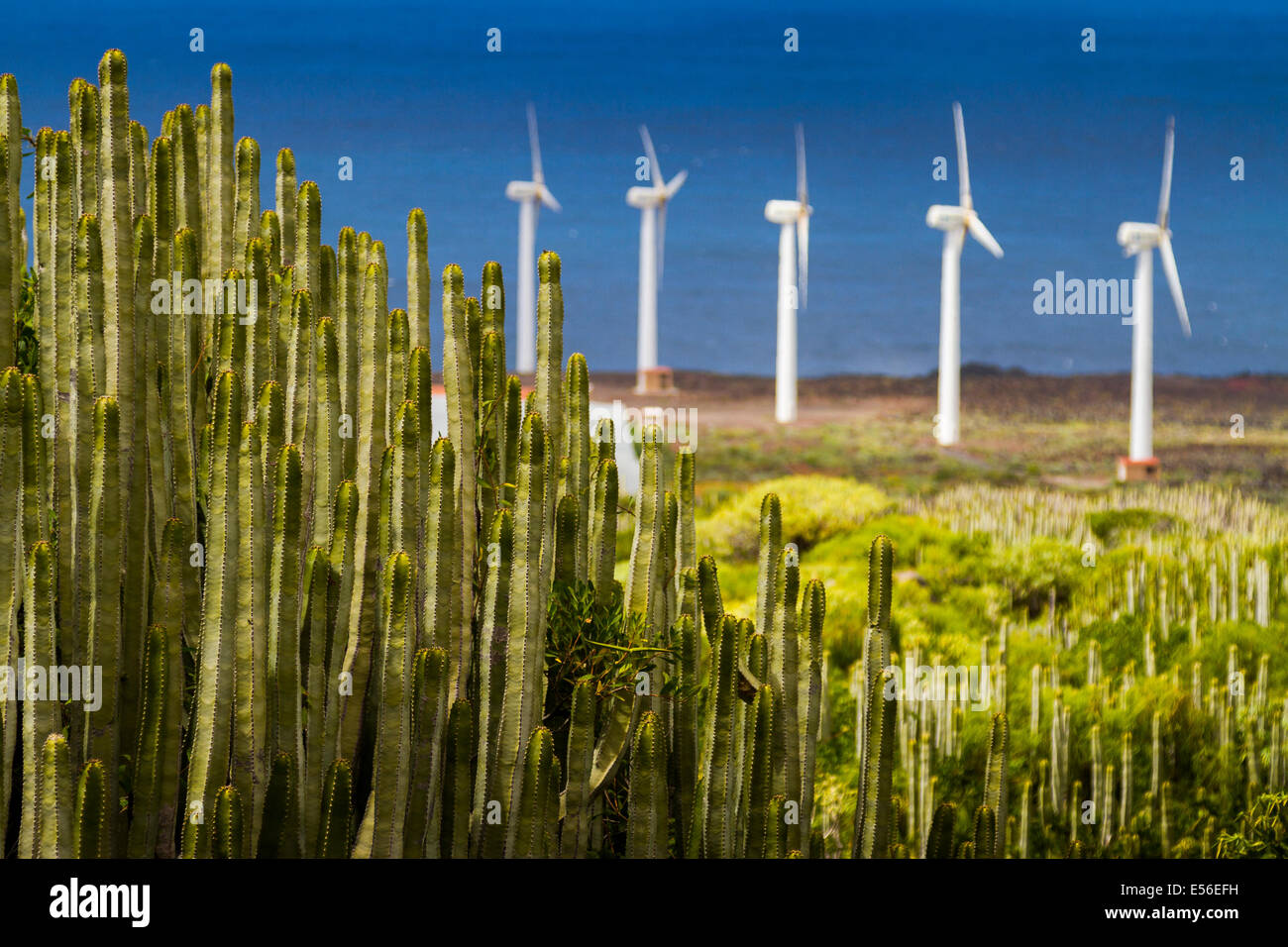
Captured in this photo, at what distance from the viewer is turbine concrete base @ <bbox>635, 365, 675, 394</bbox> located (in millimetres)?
15996

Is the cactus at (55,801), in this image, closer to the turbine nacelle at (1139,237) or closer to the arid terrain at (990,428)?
the arid terrain at (990,428)

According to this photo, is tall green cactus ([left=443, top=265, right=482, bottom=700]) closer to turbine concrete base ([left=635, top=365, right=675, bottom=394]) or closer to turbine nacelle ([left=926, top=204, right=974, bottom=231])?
turbine nacelle ([left=926, top=204, right=974, bottom=231])

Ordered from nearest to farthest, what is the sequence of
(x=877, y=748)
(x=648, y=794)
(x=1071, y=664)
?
(x=648, y=794)
(x=877, y=748)
(x=1071, y=664)

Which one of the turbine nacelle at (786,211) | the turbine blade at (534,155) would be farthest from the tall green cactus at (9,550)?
the turbine nacelle at (786,211)

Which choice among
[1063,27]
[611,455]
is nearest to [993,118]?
[1063,27]

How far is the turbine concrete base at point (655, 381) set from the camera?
52.5 feet

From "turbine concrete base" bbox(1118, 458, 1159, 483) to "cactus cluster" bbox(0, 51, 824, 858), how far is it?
12.3m

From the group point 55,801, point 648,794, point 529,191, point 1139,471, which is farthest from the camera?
point 529,191

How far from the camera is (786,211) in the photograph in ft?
50.3

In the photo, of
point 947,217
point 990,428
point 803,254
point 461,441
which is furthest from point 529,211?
point 461,441

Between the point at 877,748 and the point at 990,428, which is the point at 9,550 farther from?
the point at 990,428

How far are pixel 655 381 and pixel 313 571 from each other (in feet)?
47.0

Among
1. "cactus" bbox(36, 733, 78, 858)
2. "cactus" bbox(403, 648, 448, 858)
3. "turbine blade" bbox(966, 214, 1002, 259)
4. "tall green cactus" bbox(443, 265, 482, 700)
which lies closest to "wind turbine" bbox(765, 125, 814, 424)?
"turbine blade" bbox(966, 214, 1002, 259)
